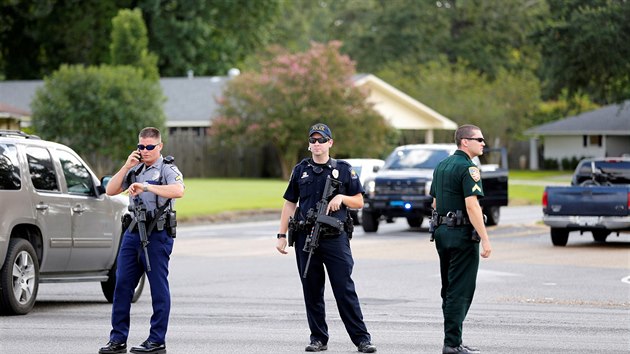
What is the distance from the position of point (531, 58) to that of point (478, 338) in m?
83.1

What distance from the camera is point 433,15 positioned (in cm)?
9288

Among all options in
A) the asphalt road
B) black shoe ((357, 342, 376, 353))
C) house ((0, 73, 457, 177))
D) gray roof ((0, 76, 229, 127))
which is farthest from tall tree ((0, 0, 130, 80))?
black shoe ((357, 342, 376, 353))

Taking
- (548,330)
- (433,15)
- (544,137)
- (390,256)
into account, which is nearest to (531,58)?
(433,15)

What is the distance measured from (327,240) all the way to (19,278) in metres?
4.13

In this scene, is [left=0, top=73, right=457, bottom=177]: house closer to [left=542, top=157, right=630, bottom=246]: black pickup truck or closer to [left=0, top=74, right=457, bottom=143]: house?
[left=0, top=74, right=457, bottom=143]: house

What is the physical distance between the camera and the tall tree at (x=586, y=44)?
3931 cm

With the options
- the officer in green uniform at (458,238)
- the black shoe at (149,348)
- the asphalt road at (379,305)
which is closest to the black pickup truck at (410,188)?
the asphalt road at (379,305)

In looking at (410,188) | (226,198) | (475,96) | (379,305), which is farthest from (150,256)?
(475,96)

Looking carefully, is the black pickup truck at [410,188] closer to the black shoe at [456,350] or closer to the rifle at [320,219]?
the rifle at [320,219]

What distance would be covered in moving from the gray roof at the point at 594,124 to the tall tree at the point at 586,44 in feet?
96.9

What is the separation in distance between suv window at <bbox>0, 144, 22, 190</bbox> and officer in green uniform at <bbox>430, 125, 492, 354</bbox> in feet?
16.3

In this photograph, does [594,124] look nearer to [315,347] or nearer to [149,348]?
[315,347]

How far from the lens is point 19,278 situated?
44.0ft

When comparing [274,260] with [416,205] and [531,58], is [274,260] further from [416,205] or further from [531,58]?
[531,58]
